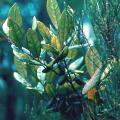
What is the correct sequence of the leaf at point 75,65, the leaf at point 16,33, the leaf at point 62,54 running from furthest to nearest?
the leaf at point 75,65 < the leaf at point 16,33 < the leaf at point 62,54

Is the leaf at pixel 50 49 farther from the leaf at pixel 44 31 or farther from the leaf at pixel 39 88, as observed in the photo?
the leaf at pixel 39 88

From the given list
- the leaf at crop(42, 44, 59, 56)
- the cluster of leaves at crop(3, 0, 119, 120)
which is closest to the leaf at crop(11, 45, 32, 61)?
the cluster of leaves at crop(3, 0, 119, 120)

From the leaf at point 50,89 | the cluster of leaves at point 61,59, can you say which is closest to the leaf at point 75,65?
the cluster of leaves at point 61,59

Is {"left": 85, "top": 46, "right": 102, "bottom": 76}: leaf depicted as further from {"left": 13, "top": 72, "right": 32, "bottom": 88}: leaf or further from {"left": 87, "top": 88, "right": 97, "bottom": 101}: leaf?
{"left": 13, "top": 72, "right": 32, "bottom": 88}: leaf

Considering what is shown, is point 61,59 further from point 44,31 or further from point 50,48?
point 44,31

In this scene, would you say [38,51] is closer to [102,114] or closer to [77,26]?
[77,26]

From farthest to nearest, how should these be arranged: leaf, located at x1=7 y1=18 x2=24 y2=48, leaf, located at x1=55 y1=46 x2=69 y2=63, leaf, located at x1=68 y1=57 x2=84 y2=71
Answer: leaf, located at x1=68 y1=57 x2=84 y2=71
leaf, located at x1=7 y1=18 x2=24 y2=48
leaf, located at x1=55 y1=46 x2=69 y2=63
